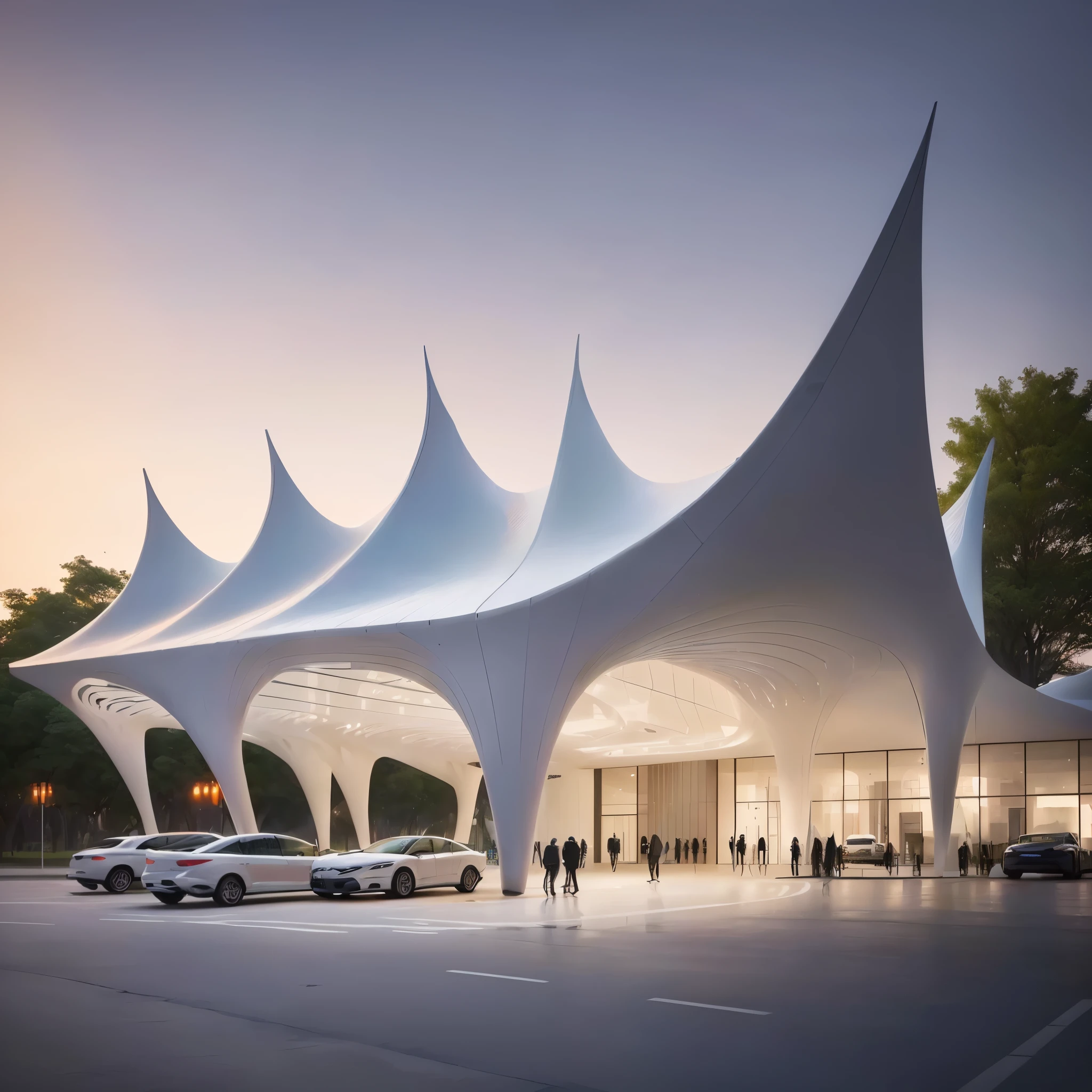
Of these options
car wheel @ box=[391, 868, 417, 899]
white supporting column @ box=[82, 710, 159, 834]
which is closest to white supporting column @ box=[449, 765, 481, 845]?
white supporting column @ box=[82, 710, 159, 834]

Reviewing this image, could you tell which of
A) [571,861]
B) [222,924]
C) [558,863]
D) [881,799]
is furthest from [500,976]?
[881,799]

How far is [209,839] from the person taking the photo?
26.1 meters

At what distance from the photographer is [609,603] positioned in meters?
23.6

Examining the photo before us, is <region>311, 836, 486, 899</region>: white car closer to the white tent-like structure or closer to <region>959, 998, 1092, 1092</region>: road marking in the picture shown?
the white tent-like structure

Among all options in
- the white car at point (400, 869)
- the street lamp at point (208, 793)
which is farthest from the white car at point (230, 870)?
the street lamp at point (208, 793)

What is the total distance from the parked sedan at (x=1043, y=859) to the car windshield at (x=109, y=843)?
2264cm

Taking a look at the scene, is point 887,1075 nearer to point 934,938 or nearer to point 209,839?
point 934,938

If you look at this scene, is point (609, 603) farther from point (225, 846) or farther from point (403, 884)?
point (225, 846)

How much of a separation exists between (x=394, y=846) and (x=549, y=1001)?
49.0ft

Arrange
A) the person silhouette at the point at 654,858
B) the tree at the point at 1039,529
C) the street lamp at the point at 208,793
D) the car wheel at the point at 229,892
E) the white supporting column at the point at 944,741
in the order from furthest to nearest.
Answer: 1. the tree at the point at 1039,529
2. the street lamp at the point at 208,793
3. the white supporting column at the point at 944,741
4. the person silhouette at the point at 654,858
5. the car wheel at the point at 229,892

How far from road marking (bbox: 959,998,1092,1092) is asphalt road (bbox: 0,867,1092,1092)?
32mm

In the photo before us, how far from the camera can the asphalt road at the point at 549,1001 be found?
21.3 ft

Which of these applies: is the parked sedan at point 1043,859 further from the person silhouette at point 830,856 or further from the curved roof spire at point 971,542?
the curved roof spire at point 971,542

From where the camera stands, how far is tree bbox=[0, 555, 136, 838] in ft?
165
